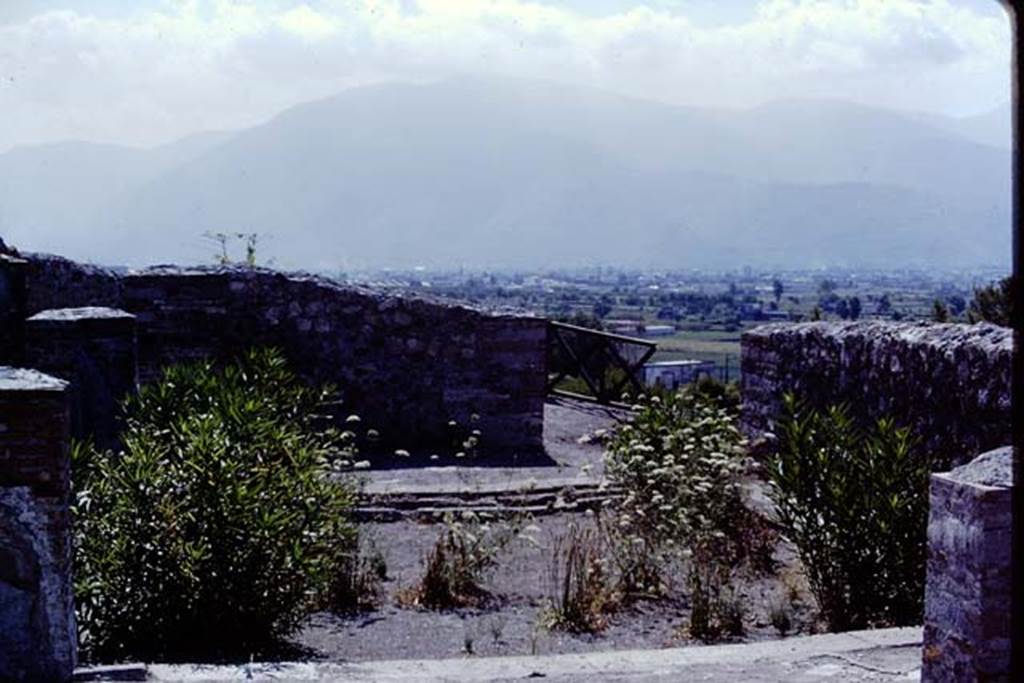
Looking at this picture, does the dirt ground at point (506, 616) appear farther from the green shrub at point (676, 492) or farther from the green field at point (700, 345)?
the green field at point (700, 345)

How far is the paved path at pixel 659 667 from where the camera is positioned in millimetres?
5562

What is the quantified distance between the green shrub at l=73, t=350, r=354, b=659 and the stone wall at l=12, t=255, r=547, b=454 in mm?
7128

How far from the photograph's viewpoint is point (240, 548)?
6258 millimetres

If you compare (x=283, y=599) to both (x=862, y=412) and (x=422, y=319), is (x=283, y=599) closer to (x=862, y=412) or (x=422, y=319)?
(x=862, y=412)

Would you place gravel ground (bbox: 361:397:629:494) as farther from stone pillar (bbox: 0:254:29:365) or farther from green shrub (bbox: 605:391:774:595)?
stone pillar (bbox: 0:254:29:365)

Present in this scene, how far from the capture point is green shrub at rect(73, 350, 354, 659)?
613 centimetres

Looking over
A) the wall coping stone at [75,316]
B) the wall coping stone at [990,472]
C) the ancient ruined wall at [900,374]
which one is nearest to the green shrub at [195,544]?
the wall coping stone at [75,316]

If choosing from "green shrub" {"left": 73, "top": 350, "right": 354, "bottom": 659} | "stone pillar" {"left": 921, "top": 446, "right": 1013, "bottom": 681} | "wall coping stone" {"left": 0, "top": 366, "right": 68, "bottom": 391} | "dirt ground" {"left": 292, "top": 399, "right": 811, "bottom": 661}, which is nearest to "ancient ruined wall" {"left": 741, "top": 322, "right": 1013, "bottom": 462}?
"dirt ground" {"left": 292, "top": 399, "right": 811, "bottom": 661}

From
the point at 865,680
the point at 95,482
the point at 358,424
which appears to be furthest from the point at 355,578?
the point at 358,424

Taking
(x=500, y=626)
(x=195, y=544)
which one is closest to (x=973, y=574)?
(x=500, y=626)

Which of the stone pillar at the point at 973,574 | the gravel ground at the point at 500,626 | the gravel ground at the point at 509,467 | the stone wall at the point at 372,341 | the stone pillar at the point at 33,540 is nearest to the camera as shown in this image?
the stone pillar at the point at 973,574

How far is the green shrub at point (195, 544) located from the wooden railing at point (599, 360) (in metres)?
11.1

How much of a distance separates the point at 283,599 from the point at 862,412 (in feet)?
17.3

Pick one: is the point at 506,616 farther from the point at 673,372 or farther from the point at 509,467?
the point at 673,372
